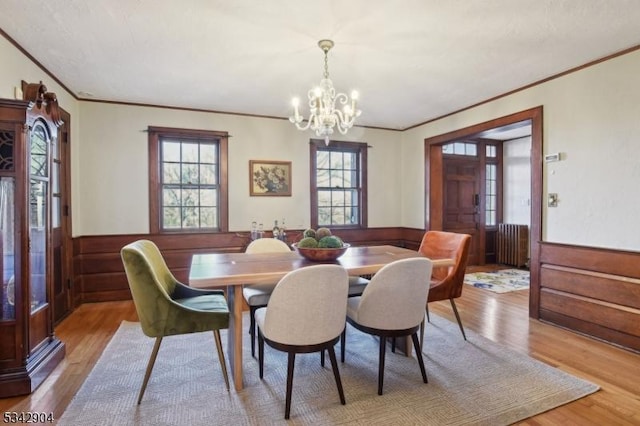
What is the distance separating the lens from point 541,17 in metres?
2.40

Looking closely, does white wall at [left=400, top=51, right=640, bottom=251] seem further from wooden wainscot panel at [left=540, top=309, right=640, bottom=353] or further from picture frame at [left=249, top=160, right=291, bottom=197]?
picture frame at [left=249, top=160, right=291, bottom=197]

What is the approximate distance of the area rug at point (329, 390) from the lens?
1959 millimetres

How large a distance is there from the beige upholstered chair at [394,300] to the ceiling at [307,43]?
1692mm

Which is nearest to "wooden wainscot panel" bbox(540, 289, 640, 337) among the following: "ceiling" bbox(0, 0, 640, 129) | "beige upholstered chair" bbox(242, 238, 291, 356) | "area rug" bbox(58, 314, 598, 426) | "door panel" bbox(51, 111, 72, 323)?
"area rug" bbox(58, 314, 598, 426)

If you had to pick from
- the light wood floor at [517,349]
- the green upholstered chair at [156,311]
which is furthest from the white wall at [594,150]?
the green upholstered chair at [156,311]

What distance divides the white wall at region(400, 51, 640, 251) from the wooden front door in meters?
2.51

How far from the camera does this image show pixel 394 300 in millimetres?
2129

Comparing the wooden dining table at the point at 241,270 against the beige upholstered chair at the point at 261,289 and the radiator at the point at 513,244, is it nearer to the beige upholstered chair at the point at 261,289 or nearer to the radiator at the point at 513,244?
the beige upholstered chair at the point at 261,289

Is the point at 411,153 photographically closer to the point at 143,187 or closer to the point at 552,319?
the point at 552,319

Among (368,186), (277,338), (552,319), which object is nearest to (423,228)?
(368,186)

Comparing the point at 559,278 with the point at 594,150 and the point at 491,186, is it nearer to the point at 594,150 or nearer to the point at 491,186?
the point at 594,150

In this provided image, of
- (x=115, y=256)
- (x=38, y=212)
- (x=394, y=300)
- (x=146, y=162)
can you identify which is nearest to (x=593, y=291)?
(x=394, y=300)

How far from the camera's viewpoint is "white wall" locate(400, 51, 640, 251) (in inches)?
115

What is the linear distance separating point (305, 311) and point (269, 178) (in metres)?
3.33
